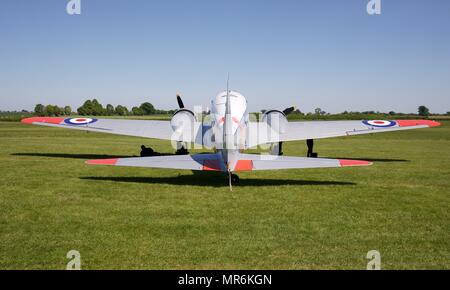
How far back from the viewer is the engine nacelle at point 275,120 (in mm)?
17484

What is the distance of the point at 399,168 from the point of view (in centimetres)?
1473

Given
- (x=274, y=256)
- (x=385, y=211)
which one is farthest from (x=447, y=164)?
(x=274, y=256)

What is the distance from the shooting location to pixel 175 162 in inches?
388

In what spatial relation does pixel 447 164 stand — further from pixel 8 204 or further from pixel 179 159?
pixel 8 204

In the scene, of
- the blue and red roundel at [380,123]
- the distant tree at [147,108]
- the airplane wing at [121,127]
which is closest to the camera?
the airplane wing at [121,127]

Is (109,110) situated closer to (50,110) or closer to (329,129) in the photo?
(50,110)

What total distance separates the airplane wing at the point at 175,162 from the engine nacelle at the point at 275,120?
7671 mm

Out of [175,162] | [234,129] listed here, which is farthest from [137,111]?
[175,162]

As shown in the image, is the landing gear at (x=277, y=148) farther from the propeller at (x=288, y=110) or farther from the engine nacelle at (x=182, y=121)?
the engine nacelle at (x=182, y=121)

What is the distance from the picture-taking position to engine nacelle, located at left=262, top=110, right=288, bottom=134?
57.4 ft

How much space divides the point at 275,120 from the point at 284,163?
→ 7843 mm

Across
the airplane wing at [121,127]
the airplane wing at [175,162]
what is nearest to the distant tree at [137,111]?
the airplane wing at [121,127]

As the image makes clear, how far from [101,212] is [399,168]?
1247 centimetres

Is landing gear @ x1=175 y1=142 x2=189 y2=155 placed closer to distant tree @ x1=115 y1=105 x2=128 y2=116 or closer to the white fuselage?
the white fuselage
